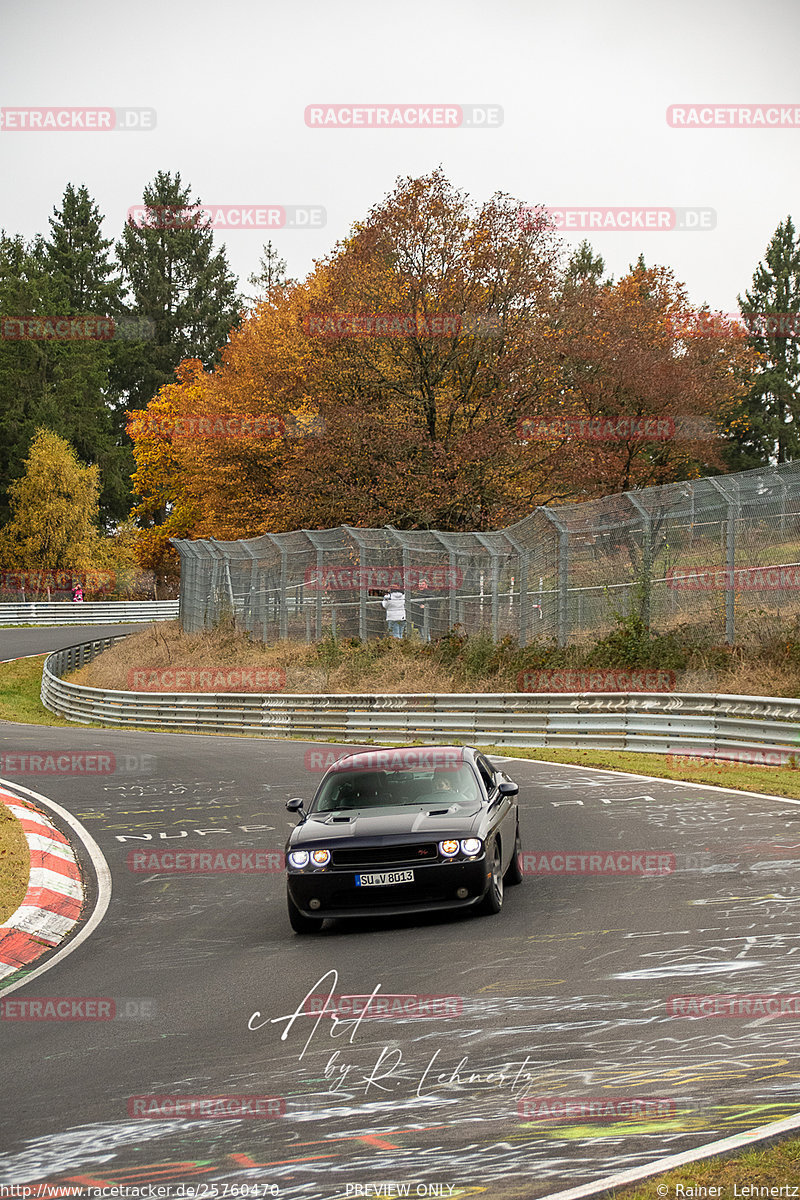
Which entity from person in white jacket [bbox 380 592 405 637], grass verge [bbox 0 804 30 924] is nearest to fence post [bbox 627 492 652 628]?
person in white jacket [bbox 380 592 405 637]

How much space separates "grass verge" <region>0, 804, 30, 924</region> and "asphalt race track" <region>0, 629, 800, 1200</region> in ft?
2.76

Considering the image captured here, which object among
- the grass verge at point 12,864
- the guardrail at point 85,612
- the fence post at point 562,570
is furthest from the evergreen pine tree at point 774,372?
the grass verge at point 12,864

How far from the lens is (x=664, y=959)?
8078mm

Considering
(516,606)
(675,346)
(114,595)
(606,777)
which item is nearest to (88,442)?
(114,595)

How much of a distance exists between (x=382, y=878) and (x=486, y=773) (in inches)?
76.2

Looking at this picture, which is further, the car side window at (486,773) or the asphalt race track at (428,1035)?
the car side window at (486,773)

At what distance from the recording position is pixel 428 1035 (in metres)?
6.82

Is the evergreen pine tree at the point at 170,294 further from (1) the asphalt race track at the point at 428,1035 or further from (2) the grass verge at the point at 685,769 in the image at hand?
(1) the asphalt race track at the point at 428,1035

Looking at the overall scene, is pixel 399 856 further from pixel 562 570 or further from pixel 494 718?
pixel 562 570

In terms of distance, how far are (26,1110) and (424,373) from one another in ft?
106

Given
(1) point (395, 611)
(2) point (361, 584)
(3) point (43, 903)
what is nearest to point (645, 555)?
(1) point (395, 611)

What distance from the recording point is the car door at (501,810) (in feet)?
34.5

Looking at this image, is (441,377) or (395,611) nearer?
(395,611)

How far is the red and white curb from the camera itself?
1002 centimetres
